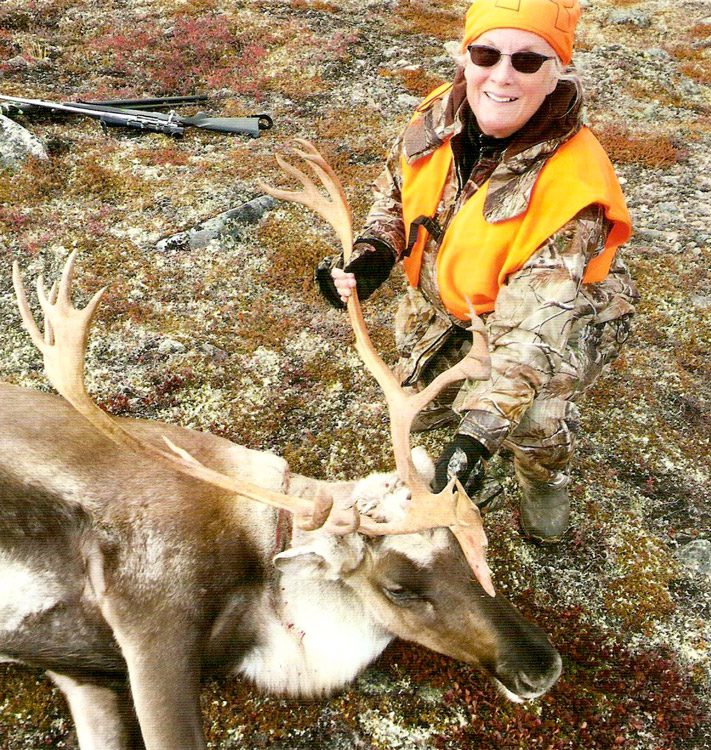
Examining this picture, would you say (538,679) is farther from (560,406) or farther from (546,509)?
(560,406)

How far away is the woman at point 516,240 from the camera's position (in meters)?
3.64

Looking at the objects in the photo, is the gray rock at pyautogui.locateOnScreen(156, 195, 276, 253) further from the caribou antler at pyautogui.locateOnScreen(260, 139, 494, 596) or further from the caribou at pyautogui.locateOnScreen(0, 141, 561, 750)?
the caribou antler at pyautogui.locateOnScreen(260, 139, 494, 596)

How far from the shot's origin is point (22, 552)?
378 cm

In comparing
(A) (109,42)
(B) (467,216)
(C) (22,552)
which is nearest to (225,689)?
(C) (22,552)

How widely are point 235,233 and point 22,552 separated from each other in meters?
4.43

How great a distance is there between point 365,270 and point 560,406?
64.5 inches

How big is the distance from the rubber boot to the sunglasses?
272 centimetres

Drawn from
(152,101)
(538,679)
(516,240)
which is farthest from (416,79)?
(538,679)

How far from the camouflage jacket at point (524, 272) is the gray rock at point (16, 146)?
5.51 m

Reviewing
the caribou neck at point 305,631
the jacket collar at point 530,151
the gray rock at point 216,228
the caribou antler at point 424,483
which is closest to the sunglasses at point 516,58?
the jacket collar at point 530,151

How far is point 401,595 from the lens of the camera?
148 inches

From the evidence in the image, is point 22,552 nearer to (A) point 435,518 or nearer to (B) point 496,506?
(A) point 435,518

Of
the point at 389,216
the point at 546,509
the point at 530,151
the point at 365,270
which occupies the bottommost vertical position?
the point at 546,509

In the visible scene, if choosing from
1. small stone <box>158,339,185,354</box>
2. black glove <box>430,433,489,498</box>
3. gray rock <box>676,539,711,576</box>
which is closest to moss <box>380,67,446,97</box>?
small stone <box>158,339,185,354</box>
